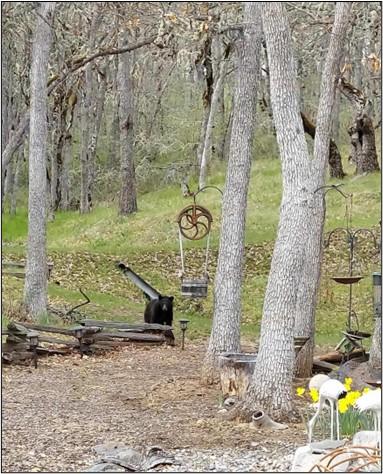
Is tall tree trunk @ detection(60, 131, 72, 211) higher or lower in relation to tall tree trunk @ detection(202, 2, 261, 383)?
higher

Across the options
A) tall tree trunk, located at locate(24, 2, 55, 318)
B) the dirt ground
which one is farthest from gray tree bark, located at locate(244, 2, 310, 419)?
tall tree trunk, located at locate(24, 2, 55, 318)

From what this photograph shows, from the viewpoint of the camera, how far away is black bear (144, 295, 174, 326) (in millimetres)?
13648

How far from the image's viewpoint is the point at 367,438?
19.2ft

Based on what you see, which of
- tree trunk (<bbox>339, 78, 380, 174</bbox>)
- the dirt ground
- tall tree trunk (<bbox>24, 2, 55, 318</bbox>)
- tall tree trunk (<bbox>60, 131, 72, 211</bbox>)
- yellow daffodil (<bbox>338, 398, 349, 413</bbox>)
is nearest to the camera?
yellow daffodil (<bbox>338, 398, 349, 413</bbox>)

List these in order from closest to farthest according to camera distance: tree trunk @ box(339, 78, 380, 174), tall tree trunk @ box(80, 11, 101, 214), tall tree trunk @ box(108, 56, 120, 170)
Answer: tree trunk @ box(339, 78, 380, 174)
tall tree trunk @ box(80, 11, 101, 214)
tall tree trunk @ box(108, 56, 120, 170)

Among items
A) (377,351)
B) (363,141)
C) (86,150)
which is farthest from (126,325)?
(86,150)

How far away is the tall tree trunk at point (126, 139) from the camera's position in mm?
22453

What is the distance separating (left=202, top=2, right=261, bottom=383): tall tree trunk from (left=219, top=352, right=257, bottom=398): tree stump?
0.87 metres

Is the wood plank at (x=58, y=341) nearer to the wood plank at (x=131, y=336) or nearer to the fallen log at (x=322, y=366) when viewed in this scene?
the wood plank at (x=131, y=336)

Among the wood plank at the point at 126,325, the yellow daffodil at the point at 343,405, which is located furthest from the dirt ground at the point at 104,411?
the yellow daffodil at the point at 343,405

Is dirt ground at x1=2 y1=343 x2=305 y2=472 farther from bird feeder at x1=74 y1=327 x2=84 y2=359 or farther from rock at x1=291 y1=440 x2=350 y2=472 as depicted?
rock at x1=291 y1=440 x2=350 y2=472

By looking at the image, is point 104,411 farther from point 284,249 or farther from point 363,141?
point 363,141

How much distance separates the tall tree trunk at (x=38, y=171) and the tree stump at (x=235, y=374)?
17.7 ft

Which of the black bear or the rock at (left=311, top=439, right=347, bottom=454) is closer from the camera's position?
the rock at (left=311, top=439, right=347, bottom=454)
